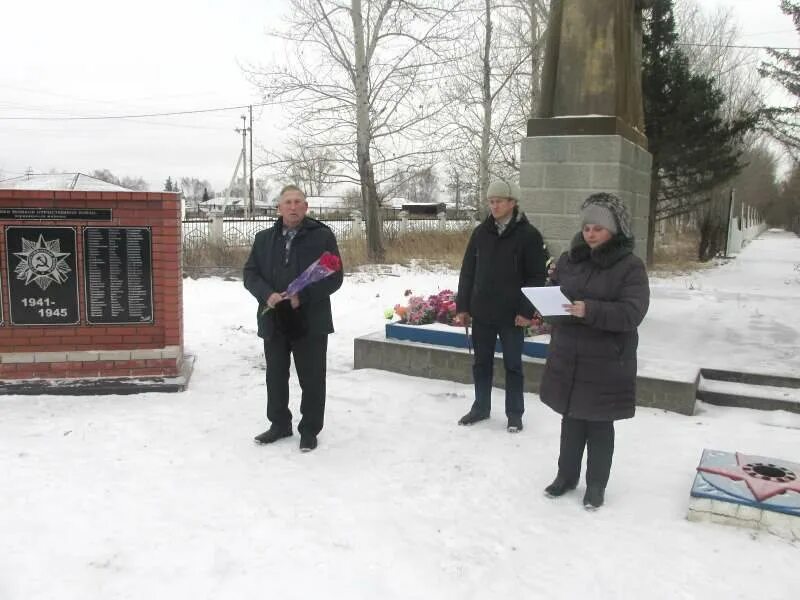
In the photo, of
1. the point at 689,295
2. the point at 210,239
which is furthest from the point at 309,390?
the point at 210,239

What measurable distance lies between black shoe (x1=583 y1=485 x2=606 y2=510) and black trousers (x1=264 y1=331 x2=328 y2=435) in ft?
5.72

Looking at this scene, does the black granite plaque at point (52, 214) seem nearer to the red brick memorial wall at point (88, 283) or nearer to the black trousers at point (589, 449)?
the red brick memorial wall at point (88, 283)

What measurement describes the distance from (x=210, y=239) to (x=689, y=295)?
1066cm

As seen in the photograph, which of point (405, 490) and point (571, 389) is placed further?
point (405, 490)

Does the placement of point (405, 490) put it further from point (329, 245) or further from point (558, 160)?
point (558, 160)

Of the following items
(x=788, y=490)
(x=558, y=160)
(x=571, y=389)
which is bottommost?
(x=788, y=490)

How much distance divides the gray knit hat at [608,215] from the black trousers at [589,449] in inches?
39.7

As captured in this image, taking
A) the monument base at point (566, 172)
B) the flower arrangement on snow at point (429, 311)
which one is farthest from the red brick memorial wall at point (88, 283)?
the monument base at point (566, 172)

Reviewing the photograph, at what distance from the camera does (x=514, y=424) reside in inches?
182

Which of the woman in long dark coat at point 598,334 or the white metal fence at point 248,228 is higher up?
the white metal fence at point 248,228

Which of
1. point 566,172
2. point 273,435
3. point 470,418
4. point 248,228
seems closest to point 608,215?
point 470,418

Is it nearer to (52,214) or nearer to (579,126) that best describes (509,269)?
(579,126)

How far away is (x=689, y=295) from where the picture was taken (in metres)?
10.7

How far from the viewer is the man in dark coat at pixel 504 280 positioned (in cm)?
448
